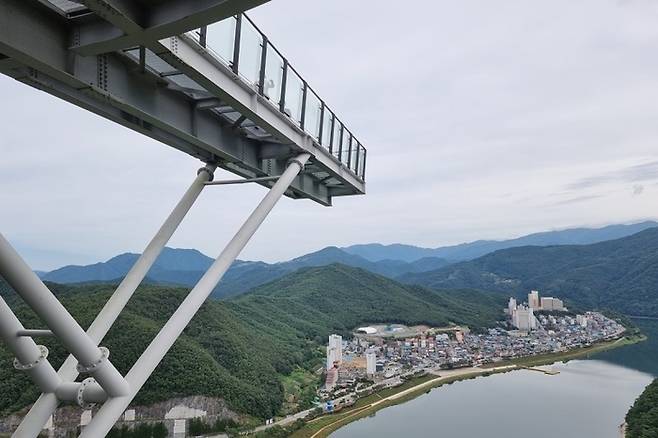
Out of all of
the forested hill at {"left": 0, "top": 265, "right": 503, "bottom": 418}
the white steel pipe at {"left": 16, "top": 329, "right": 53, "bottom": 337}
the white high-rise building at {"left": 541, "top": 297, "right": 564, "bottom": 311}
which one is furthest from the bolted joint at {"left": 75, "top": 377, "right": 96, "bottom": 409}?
the white high-rise building at {"left": 541, "top": 297, "right": 564, "bottom": 311}

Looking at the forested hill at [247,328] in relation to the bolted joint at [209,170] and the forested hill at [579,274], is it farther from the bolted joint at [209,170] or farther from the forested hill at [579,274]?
the forested hill at [579,274]

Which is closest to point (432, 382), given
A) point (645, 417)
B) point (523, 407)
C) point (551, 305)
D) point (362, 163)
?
point (523, 407)

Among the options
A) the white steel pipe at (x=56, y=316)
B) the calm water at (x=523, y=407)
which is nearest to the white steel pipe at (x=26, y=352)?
the white steel pipe at (x=56, y=316)

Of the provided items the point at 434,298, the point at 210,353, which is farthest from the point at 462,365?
the point at 434,298

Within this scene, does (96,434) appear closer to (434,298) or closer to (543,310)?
(434,298)

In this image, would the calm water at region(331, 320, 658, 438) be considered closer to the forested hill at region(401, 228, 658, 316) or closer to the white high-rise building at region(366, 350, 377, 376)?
the white high-rise building at region(366, 350, 377, 376)

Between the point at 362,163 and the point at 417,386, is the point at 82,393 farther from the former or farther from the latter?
the point at 417,386
